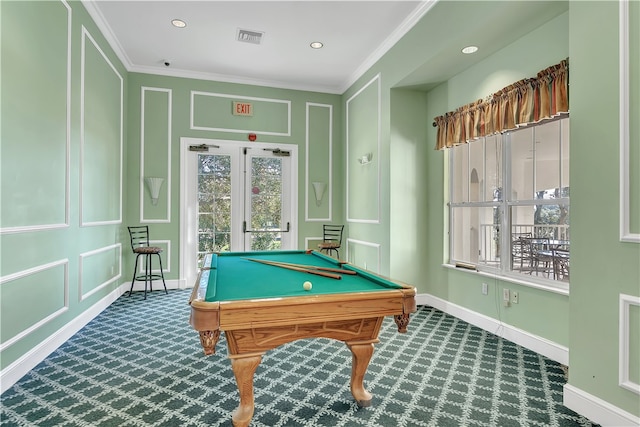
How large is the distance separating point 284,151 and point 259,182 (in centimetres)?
67

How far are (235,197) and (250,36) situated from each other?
239 centimetres

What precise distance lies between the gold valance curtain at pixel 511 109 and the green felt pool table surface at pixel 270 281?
6.65ft

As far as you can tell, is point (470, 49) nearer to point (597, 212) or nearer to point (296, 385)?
point (597, 212)

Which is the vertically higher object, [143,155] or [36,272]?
[143,155]

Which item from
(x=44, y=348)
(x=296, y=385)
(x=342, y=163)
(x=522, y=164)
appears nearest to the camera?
(x=296, y=385)

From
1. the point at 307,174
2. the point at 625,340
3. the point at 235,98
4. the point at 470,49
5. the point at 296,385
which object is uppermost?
the point at 235,98

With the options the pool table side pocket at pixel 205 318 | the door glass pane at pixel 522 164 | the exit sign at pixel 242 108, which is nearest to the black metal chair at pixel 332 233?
the exit sign at pixel 242 108

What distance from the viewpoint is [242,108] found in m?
5.52

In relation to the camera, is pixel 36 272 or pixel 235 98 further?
pixel 235 98

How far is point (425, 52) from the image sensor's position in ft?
11.6

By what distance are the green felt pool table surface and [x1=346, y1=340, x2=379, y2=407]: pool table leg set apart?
36 centimetres

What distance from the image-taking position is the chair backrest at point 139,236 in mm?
4945

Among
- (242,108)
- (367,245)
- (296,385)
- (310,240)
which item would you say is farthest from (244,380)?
(242,108)

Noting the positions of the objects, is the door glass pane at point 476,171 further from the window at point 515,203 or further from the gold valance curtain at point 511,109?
the gold valance curtain at point 511,109
